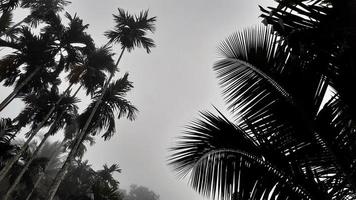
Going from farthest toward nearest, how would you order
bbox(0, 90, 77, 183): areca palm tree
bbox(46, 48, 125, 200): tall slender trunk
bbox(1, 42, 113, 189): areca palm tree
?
bbox(0, 90, 77, 183): areca palm tree
bbox(1, 42, 113, 189): areca palm tree
bbox(46, 48, 125, 200): tall slender trunk

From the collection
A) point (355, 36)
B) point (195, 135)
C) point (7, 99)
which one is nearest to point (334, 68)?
point (355, 36)

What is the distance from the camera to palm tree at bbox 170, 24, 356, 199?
9.46 ft

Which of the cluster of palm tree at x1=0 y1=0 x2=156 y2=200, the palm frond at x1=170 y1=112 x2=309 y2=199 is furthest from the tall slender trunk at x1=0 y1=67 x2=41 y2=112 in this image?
the palm frond at x1=170 y1=112 x2=309 y2=199

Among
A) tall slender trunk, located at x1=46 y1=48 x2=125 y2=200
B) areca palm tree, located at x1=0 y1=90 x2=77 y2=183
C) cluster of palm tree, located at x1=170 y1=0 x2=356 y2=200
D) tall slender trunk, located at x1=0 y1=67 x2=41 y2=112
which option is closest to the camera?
cluster of palm tree, located at x1=170 y1=0 x2=356 y2=200

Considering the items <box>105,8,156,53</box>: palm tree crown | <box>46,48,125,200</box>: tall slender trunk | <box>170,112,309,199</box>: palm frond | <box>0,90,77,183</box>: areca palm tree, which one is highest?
<box>105,8,156,53</box>: palm tree crown

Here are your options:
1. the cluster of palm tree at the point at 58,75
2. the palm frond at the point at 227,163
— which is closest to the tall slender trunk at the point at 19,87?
the cluster of palm tree at the point at 58,75

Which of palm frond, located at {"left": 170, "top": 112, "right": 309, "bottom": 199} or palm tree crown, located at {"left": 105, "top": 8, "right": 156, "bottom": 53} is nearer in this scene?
palm frond, located at {"left": 170, "top": 112, "right": 309, "bottom": 199}

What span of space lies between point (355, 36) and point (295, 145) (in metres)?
1.63

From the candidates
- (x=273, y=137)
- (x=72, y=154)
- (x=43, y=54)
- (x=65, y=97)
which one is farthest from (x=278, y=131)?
(x=65, y=97)

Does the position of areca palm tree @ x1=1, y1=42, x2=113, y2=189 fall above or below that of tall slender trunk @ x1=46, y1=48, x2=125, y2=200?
above

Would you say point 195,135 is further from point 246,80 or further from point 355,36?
point 355,36

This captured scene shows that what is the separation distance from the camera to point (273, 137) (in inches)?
128

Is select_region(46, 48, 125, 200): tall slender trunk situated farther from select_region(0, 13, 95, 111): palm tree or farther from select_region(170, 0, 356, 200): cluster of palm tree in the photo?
select_region(170, 0, 356, 200): cluster of palm tree

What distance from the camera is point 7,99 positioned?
14.5 m
